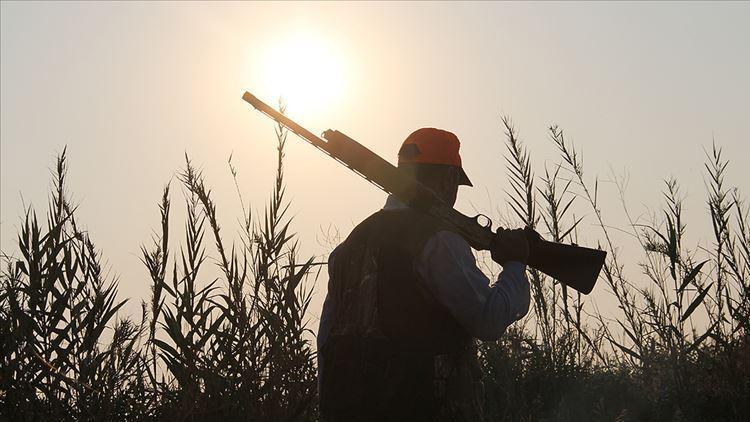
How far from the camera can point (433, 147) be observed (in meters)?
4.28

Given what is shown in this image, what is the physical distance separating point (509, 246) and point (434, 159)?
0.53 m

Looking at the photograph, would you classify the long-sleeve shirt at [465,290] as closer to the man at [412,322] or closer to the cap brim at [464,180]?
the man at [412,322]

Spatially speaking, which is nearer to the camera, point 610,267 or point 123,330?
point 123,330

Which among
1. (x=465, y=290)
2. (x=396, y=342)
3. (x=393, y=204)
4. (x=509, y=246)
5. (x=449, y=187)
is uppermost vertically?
(x=449, y=187)

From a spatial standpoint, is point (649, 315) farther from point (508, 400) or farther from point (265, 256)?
point (265, 256)

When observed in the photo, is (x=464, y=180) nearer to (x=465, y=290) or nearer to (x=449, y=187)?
(x=449, y=187)

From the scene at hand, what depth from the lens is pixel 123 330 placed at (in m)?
5.52

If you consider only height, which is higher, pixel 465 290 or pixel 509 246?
pixel 509 246

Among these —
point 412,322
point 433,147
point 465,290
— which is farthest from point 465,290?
point 433,147

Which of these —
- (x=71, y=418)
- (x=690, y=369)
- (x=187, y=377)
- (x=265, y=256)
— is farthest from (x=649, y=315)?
(x=71, y=418)

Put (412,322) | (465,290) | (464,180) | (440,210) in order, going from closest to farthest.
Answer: (465,290)
(412,322)
(440,210)
(464,180)

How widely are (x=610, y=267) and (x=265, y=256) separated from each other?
93.5 inches

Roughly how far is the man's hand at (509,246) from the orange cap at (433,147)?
15.9 inches

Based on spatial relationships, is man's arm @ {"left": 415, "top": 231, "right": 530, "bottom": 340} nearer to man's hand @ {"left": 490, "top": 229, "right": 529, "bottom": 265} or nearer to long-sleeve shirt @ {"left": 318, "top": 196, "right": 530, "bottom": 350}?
long-sleeve shirt @ {"left": 318, "top": 196, "right": 530, "bottom": 350}
